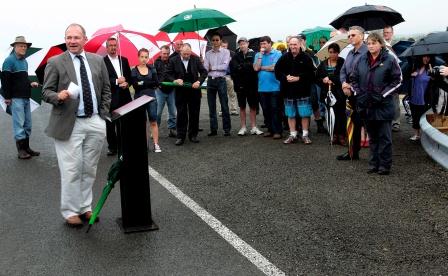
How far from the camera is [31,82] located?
918cm

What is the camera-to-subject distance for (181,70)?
9.91 m

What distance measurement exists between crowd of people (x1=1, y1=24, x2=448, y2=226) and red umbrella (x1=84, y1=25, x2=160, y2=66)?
159 millimetres

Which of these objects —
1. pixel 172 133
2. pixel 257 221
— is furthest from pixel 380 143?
pixel 172 133

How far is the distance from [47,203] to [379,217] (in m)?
3.77

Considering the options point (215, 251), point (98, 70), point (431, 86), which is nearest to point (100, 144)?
point (98, 70)

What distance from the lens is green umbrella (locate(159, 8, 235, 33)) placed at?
10633 mm

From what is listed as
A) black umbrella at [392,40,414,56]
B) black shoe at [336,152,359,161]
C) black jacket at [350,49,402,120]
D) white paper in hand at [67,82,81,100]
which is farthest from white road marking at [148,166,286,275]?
black umbrella at [392,40,414,56]

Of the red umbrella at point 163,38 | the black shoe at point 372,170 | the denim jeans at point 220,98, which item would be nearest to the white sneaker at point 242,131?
the denim jeans at point 220,98

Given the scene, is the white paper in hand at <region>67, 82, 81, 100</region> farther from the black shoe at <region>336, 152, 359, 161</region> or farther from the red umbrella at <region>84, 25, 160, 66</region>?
the black shoe at <region>336, 152, 359, 161</region>

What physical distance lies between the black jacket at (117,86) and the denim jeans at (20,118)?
1672 mm

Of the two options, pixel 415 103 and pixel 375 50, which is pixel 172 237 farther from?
pixel 415 103

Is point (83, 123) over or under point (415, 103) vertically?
over

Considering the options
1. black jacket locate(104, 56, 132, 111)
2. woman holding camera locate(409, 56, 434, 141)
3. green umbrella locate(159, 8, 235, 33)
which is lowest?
woman holding camera locate(409, 56, 434, 141)

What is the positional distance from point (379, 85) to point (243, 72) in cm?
366
